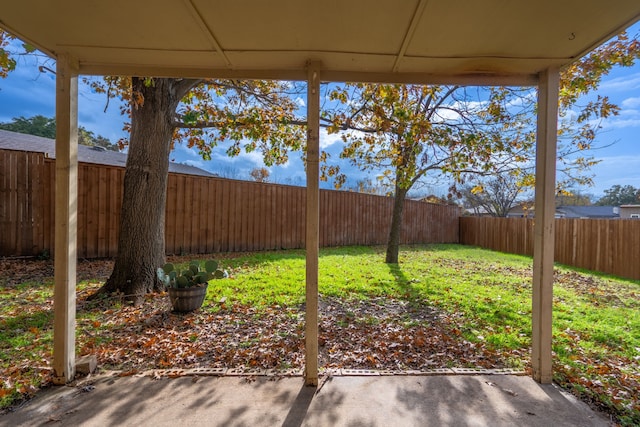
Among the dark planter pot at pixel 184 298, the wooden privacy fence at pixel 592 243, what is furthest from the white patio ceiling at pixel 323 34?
the wooden privacy fence at pixel 592 243

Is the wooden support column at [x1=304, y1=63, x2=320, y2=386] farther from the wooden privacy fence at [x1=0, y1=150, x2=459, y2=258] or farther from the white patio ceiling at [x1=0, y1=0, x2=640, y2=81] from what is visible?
the wooden privacy fence at [x1=0, y1=150, x2=459, y2=258]

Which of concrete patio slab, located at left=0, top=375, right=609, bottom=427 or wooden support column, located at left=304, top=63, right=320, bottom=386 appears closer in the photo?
concrete patio slab, located at left=0, top=375, right=609, bottom=427

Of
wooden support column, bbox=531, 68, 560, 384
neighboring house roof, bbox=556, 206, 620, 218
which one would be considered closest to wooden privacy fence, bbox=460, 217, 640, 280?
wooden support column, bbox=531, 68, 560, 384

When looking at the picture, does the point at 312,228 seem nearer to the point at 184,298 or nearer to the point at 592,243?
the point at 184,298

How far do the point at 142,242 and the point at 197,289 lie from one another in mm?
1226

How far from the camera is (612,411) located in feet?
6.31

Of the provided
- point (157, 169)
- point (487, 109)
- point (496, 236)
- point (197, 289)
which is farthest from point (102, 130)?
point (496, 236)

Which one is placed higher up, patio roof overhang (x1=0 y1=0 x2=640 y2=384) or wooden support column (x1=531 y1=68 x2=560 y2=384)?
patio roof overhang (x1=0 y1=0 x2=640 y2=384)

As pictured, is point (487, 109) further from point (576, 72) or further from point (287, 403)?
point (287, 403)

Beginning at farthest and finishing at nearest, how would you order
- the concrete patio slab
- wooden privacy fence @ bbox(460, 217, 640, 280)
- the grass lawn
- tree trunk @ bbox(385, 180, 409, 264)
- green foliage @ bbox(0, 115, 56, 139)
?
green foliage @ bbox(0, 115, 56, 139), tree trunk @ bbox(385, 180, 409, 264), wooden privacy fence @ bbox(460, 217, 640, 280), the grass lawn, the concrete patio slab

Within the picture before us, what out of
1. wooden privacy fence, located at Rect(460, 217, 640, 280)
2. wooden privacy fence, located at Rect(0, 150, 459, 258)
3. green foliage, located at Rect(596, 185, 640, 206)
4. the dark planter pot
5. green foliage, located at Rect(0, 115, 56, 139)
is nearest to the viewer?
the dark planter pot

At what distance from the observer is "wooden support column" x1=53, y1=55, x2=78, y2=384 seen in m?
2.14

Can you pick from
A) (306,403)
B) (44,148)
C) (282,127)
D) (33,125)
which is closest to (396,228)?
(282,127)

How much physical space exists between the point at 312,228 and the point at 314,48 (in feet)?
4.30
